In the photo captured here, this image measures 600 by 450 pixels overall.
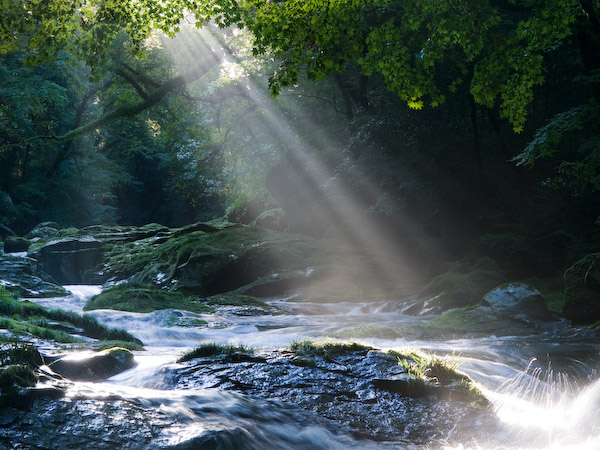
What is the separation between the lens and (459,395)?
525 centimetres

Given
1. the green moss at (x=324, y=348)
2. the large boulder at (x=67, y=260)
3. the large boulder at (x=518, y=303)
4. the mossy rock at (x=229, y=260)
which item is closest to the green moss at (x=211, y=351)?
the green moss at (x=324, y=348)

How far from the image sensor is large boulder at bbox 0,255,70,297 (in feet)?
51.3

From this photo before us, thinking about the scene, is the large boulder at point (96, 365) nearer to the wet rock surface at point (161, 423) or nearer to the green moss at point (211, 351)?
the green moss at point (211, 351)

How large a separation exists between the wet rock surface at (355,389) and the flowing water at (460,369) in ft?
0.55

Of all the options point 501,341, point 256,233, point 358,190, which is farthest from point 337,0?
point 256,233

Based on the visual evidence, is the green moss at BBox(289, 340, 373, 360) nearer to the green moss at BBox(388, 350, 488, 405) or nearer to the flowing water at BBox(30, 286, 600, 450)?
the green moss at BBox(388, 350, 488, 405)

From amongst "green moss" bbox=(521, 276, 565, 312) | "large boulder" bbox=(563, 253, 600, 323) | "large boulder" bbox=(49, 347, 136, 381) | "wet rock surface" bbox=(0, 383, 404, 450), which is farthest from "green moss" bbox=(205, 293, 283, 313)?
→ "wet rock surface" bbox=(0, 383, 404, 450)

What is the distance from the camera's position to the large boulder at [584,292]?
12.1 meters

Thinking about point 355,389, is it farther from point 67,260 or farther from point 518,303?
point 67,260

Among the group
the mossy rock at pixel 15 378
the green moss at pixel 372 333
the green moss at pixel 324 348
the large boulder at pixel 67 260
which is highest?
the large boulder at pixel 67 260

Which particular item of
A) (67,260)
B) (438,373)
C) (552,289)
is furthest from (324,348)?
(67,260)

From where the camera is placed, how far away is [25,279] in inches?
649

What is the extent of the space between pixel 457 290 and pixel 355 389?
10.4 meters

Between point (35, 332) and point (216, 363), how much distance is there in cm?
331
